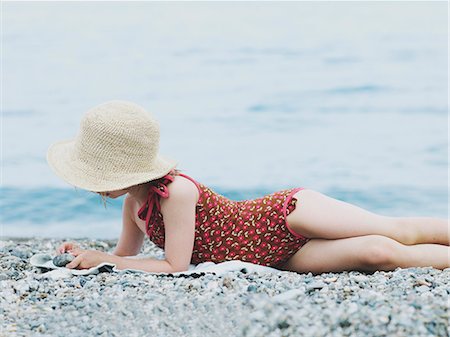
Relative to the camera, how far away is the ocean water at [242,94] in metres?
10.2

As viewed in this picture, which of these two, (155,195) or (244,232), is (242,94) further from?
(155,195)

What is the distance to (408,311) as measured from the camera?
2.69m

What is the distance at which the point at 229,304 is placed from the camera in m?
3.07

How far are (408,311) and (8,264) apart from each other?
2160 mm

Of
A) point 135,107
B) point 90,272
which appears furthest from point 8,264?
point 135,107

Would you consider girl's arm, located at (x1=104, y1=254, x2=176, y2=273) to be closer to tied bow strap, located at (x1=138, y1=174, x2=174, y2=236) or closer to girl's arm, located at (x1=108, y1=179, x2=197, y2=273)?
girl's arm, located at (x1=108, y1=179, x2=197, y2=273)

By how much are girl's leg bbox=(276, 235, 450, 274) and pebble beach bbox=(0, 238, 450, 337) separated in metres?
0.08

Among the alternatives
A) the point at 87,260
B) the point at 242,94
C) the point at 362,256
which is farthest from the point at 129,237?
the point at 242,94

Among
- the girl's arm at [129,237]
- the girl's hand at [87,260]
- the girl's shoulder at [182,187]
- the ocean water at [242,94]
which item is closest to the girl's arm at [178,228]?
the girl's shoulder at [182,187]

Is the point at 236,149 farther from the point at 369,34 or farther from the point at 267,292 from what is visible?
the point at 369,34

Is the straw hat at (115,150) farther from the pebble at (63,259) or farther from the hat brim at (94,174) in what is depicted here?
the pebble at (63,259)

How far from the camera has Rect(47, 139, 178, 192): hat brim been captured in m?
3.67

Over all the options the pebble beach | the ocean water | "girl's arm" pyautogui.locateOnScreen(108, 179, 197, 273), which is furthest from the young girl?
the ocean water

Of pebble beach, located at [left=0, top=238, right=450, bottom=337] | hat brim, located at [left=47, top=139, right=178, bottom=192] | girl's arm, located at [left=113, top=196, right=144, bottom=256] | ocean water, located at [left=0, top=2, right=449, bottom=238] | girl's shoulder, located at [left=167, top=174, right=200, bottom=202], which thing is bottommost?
ocean water, located at [left=0, top=2, right=449, bottom=238]
